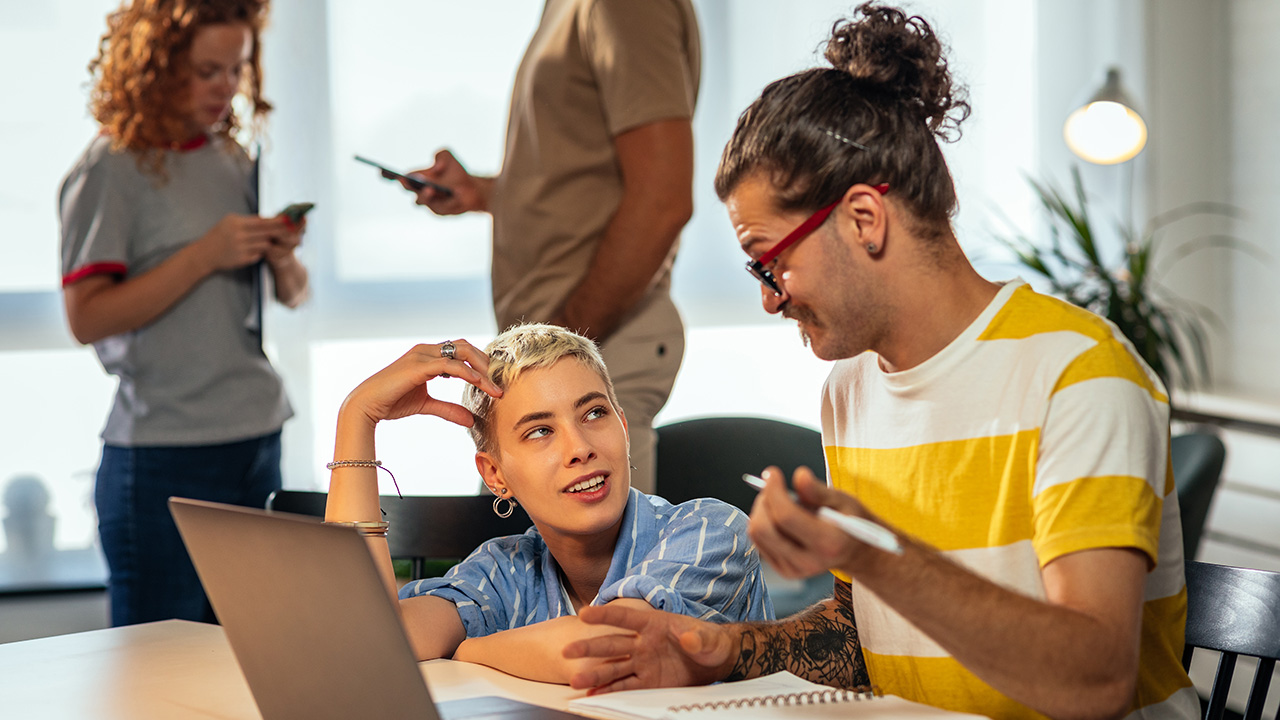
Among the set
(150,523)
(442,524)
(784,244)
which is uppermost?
(784,244)

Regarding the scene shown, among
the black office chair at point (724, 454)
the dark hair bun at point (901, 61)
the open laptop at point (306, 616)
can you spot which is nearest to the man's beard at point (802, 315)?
the dark hair bun at point (901, 61)

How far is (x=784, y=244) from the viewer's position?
3.66 ft

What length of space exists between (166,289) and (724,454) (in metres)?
1.13

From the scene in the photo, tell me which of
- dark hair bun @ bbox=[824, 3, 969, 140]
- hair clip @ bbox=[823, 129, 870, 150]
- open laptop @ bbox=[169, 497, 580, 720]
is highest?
dark hair bun @ bbox=[824, 3, 969, 140]

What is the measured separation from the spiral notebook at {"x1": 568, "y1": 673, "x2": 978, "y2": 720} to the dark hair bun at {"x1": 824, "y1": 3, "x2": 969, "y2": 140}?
584mm

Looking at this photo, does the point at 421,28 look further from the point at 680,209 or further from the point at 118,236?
the point at 680,209

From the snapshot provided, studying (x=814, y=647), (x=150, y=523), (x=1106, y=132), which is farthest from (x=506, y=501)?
(x=1106, y=132)

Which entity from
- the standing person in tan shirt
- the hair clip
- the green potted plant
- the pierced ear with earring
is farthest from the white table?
the green potted plant

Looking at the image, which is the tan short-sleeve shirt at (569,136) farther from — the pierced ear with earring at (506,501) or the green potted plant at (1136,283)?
the green potted plant at (1136,283)

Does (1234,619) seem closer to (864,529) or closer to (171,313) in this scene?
(864,529)

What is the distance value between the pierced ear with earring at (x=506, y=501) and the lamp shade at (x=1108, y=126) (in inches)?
87.7

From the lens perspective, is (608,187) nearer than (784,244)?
No

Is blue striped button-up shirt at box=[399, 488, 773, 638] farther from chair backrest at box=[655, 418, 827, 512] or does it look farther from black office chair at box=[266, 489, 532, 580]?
chair backrest at box=[655, 418, 827, 512]

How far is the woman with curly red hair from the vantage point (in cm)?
219
